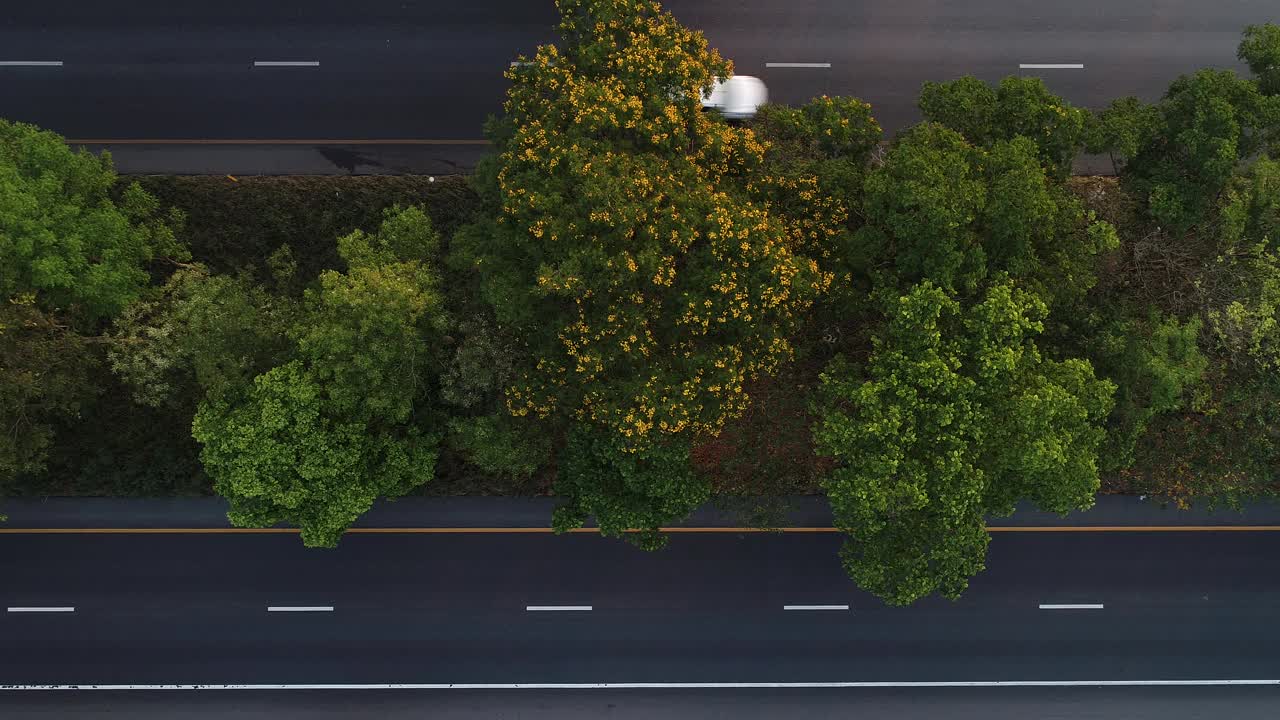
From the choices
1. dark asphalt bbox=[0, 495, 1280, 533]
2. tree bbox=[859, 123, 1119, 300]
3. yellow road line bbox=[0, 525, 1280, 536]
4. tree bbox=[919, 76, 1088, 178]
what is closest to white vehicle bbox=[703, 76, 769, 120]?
tree bbox=[919, 76, 1088, 178]

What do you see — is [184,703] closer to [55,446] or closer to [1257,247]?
[55,446]

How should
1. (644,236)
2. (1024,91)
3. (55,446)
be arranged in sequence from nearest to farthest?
(644,236) → (1024,91) → (55,446)

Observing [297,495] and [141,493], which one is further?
[141,493]


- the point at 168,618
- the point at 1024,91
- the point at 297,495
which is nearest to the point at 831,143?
the point at 1024,91

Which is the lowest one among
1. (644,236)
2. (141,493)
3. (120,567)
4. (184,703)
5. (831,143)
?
(184,703)

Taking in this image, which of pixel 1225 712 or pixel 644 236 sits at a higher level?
pixel 644 236

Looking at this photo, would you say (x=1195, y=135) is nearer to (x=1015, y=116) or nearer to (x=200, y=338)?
(x=1015, y=116)

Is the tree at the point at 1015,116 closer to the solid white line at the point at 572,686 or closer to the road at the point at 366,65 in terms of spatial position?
the road at the point at 366,65
